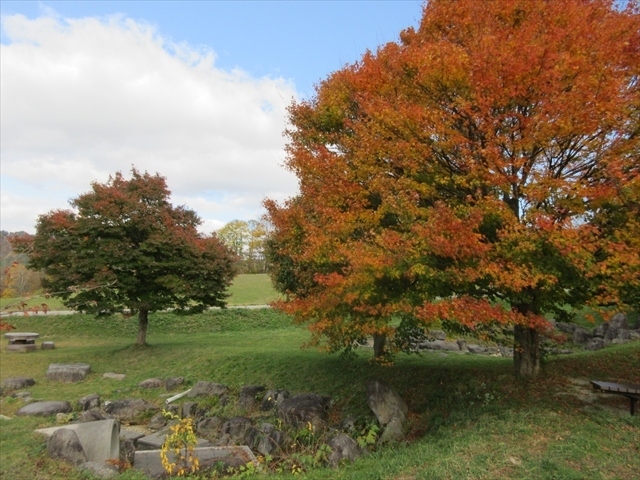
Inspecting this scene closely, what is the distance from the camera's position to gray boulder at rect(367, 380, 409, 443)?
33.5ft

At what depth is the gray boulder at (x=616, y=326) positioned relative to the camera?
67.9 ft

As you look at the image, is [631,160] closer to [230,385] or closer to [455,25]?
[455,25]

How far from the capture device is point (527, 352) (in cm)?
1080

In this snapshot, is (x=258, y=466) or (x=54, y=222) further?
(x=54, y=222)

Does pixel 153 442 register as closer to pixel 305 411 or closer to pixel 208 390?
pixel 305 411

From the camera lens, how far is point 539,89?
835cm

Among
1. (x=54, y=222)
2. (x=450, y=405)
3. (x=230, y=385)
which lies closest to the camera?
(x=450, y=405)

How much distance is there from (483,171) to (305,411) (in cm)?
698

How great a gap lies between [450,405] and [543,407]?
216 cm

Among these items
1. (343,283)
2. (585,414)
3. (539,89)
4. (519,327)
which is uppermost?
(539,89)

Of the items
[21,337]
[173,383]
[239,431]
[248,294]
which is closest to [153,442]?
[239,431]

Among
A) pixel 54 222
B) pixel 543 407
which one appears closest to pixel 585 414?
pixel 543 407

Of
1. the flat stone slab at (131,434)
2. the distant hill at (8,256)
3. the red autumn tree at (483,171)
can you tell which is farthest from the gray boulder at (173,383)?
the red autumn tree at (483,171)

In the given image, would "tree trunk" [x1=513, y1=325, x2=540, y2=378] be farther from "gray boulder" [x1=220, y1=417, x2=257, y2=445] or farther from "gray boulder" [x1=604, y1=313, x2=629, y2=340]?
"gray boulder" [x1=604, y1=313, x2=629, y2=340]
